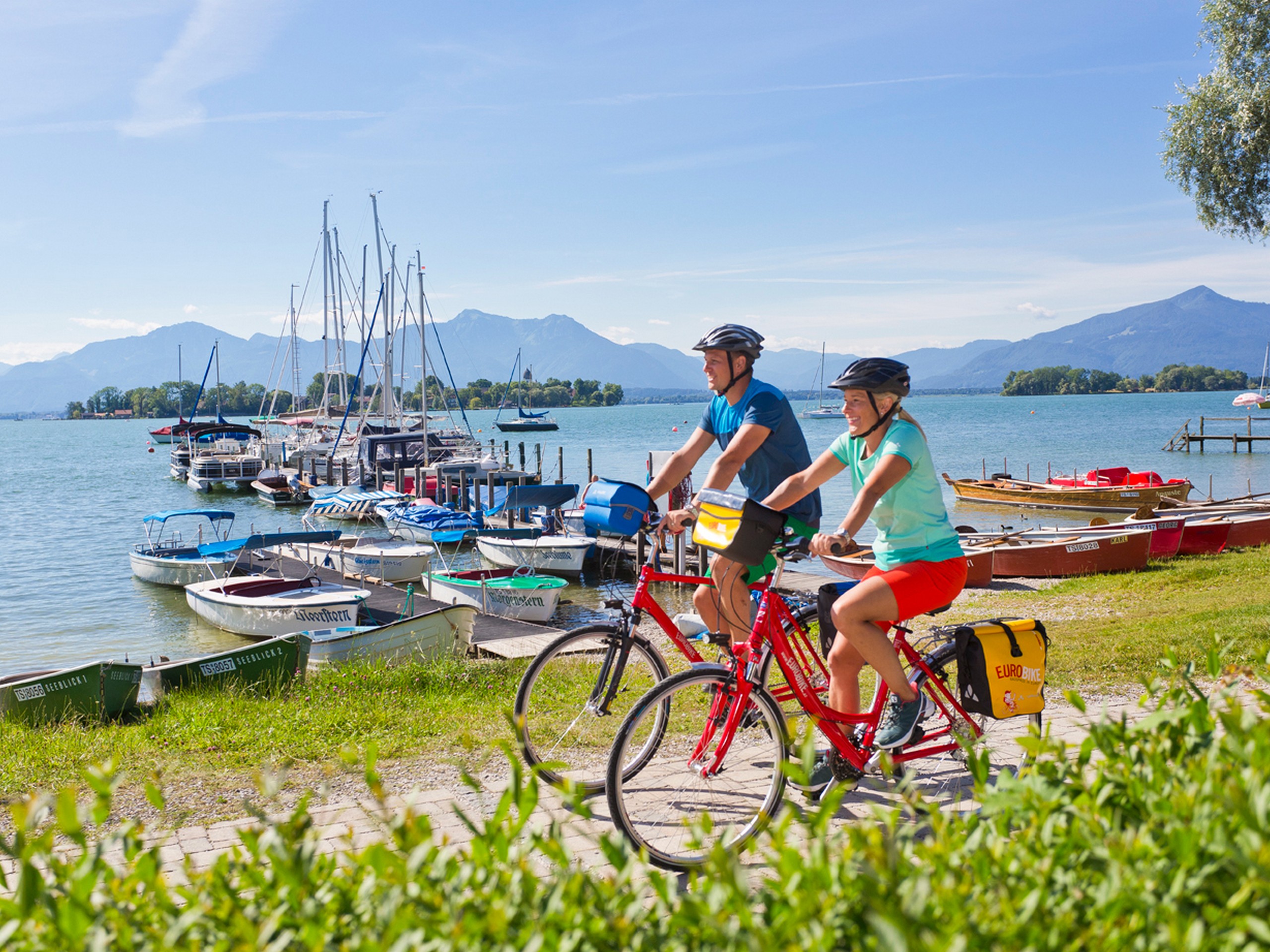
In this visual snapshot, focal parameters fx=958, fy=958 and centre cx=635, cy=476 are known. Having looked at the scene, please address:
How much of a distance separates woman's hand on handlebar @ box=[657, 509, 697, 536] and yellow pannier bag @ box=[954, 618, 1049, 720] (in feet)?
4.16

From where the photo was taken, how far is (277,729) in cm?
579

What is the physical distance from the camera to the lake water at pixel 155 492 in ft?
64.3

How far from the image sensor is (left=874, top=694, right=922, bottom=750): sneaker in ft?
13.4

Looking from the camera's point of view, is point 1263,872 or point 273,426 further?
point 273,426

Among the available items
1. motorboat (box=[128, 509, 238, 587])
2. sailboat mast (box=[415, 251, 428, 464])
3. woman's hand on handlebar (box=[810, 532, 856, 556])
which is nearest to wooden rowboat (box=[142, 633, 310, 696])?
woman's hand on handlebar (box=[810, 532, 856, 556])

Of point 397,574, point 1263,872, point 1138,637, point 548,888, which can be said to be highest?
point 1263,872

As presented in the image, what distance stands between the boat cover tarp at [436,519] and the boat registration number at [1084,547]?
15.2 m

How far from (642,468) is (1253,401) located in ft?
139

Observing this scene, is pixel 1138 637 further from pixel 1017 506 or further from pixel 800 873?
pixel 1017 506

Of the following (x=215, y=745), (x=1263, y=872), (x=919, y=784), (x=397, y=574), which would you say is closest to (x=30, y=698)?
(x=215, y=745)

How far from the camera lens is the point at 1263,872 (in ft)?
4.93

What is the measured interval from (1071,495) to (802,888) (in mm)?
31397

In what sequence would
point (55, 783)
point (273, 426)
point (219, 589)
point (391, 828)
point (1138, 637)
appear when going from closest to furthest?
point (391, 828) → point (55, 783) → point (1138, 637) → point (219, 589) → point (273, 426)

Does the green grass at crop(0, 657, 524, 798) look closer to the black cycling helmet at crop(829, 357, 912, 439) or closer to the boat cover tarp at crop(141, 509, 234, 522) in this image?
the black cycling helmet at crop(829, 357, 912, 439)
